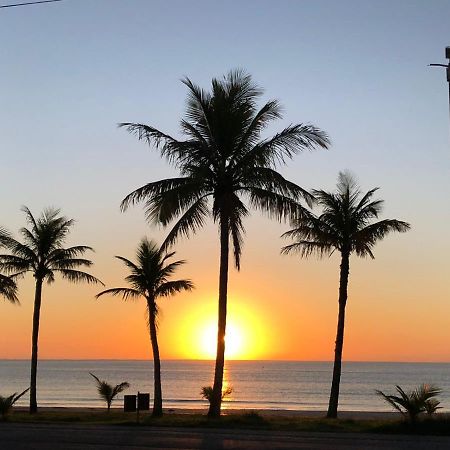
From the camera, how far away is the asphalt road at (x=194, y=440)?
1962 cm

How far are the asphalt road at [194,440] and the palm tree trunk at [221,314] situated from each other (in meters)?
5.88

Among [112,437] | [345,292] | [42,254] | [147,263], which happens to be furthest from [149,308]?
[112,437]

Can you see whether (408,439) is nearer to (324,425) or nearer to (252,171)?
(324,425)

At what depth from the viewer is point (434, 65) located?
18719mm

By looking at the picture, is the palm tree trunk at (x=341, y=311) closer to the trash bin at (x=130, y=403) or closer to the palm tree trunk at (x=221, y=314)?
the palm tree trunk at (x=221, y=314)

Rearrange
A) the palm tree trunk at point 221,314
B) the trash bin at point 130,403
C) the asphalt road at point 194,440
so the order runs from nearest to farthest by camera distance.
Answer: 1. the asphalt road at point 194,440
2. the palm tree trunk at point 221,314
3. the trash bin at point 130,403

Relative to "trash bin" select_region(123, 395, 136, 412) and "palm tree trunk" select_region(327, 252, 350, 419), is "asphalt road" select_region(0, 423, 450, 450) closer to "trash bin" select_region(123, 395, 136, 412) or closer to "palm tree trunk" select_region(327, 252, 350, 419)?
"trash bin" select_region(123, 395, 136, 412)

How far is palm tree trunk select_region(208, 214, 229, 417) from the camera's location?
30.9 m

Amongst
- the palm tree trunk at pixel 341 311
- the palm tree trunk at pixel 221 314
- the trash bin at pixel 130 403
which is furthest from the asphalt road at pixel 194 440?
the palm tree trunk at pixel 341 311

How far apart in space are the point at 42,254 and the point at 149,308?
655 cm

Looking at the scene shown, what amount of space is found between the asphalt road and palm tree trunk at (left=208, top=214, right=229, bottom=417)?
232 inches

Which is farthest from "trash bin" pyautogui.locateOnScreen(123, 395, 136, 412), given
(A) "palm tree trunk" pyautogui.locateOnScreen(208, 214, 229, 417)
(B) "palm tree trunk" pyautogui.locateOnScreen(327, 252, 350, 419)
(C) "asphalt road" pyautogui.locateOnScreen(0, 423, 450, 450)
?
(B) "palm tree trunk" pyautogui.locateOnScreen(327, 252, 350, 419)

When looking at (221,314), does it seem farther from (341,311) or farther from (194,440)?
(194,440)

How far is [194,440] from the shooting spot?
21359 millimetres
